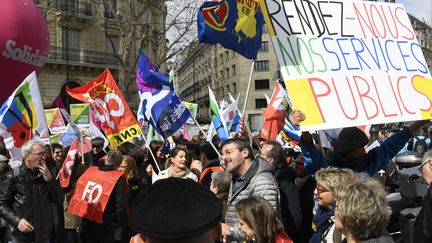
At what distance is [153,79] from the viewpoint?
824 cm

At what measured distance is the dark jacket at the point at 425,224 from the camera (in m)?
3.14

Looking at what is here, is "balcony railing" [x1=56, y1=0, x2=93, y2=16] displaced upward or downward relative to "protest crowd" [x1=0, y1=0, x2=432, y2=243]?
upward

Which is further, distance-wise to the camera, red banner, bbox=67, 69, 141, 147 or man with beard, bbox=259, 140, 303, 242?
red banner, bbox=67, 69, 141, 147

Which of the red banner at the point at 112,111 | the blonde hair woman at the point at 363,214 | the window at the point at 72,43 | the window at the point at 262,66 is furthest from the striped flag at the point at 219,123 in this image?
the window at the point at 262,66

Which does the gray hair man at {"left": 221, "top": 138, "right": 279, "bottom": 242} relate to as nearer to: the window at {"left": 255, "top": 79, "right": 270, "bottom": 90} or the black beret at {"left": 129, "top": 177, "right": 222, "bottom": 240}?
the black beret at {"left": 129, "top": 177, "right": 222, "bottom": 240}

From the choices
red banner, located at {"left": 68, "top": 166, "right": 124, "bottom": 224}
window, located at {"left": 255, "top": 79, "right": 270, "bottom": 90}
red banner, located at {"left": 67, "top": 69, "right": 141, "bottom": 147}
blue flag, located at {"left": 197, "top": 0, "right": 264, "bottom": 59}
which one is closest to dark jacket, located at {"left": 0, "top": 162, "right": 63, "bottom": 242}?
red banner, located at {"left": 68, "top": 166, "right": 124, "bottom": 224}

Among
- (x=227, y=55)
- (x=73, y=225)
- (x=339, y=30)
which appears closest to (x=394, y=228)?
(x=339, y=30)

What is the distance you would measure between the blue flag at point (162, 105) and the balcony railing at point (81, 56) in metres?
29.6

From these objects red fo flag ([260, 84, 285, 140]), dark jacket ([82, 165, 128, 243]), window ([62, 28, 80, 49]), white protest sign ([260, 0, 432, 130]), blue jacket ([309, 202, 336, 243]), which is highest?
window ([62, 28, 80, 49])

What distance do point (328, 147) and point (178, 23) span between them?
644 inches

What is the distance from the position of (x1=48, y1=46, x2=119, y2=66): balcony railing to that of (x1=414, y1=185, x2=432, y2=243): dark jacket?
35242mm

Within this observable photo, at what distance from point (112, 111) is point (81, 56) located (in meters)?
31.0

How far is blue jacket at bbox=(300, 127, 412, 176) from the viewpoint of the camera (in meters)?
4.15

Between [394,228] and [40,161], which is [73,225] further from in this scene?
[394,228]
